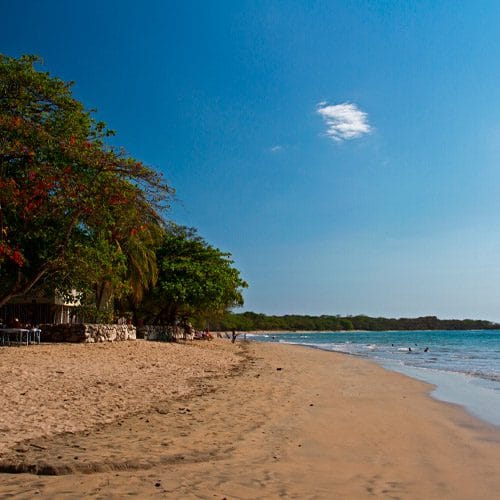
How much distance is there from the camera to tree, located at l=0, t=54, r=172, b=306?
1523cm

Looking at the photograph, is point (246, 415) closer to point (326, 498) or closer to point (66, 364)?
point (326, 498)

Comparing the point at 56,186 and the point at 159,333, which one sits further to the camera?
the point at 159,333

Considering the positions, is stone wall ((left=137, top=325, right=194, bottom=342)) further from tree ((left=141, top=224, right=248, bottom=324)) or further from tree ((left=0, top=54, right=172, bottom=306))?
tree ((left=0, top=54, right=172, bottom=306))

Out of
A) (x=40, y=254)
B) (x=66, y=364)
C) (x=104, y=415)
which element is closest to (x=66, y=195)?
(x=40, y=254)

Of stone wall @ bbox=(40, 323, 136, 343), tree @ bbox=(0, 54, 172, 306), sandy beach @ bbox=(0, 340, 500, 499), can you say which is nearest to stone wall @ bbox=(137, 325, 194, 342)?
stone wall @ bbox=(40, 323, 136, 343)

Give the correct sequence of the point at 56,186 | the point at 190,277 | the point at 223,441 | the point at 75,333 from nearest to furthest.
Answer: the point at 223,441 → the point at 56,186 → the point at 75,333 → the point at 190,277

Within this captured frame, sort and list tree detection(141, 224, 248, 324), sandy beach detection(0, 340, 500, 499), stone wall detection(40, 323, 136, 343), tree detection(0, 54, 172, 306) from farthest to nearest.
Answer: tree detection(141, 224, 248, 324) < stone wall detection(40, 323, 136, 343) < tree detection(0, 54, 172, 306) < sandy beach detection(0, 340, 500, 499)

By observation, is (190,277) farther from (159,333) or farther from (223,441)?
(223,441)

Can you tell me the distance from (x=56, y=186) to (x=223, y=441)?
36.4 feet

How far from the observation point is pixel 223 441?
6547mm

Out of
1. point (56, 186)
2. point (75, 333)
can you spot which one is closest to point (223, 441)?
point (56, 186)

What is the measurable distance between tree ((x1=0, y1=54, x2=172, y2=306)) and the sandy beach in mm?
4944

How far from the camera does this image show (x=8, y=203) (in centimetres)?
1472

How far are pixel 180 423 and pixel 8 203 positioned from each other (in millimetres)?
9819
